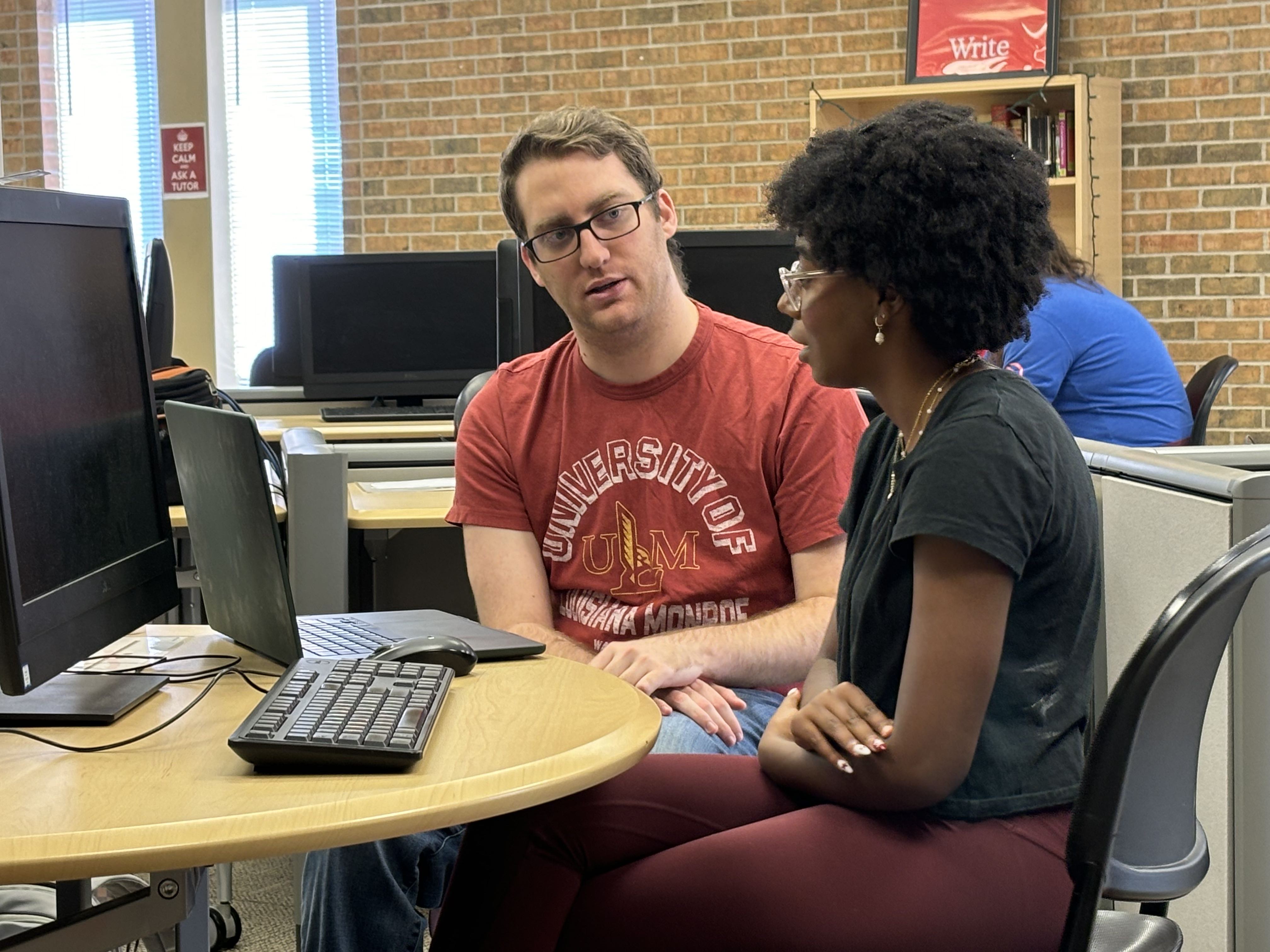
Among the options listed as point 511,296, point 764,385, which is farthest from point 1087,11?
point 764,385

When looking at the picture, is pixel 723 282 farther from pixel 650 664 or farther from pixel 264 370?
pixel 264 370

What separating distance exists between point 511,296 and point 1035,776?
1.59 m

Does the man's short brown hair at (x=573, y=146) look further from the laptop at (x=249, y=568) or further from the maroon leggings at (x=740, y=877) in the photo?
the maroon leggings at (x=740, y=877)

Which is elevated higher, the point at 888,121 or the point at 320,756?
the point at 888,121

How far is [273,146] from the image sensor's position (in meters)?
5.83

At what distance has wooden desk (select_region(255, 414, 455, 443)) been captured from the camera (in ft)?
10.7

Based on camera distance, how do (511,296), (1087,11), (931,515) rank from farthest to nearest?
(1087,11)
(511,296)
(931,515)

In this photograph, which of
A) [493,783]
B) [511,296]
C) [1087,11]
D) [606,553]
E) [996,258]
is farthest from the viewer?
[1087,11]

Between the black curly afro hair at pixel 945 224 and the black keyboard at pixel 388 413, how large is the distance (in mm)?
2641

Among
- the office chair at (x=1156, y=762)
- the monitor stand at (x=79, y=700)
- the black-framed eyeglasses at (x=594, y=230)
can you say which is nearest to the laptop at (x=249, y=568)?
the monitor stand at (x=79, y=700)

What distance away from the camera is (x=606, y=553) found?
157 centimetres

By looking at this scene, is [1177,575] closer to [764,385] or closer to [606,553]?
[764,385]

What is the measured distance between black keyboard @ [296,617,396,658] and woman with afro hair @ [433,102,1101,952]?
0.23m

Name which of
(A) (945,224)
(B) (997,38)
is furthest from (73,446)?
(B) (997,38)
